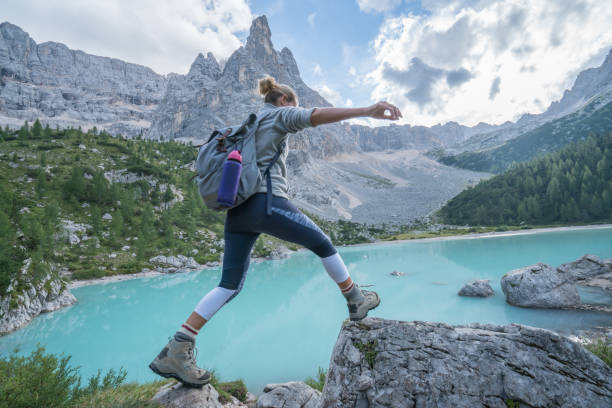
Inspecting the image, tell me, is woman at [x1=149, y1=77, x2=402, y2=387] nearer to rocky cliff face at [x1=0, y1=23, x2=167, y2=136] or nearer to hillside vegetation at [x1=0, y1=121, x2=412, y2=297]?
hillside vegetation at [x1=0, y1=121, x2=412, y2=297]

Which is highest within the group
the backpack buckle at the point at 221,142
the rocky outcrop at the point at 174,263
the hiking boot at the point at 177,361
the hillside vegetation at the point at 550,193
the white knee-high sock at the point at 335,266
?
the hillside vegetation at the point at 550,193

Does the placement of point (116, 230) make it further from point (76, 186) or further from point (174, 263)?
point (76, 186)

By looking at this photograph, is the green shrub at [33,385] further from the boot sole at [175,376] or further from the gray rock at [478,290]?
the gray rock at [478,290]

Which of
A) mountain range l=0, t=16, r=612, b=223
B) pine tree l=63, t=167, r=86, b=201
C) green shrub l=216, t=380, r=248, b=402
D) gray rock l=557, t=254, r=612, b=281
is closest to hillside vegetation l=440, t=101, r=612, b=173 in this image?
mountain range l=0, t=16, r=612, b=223

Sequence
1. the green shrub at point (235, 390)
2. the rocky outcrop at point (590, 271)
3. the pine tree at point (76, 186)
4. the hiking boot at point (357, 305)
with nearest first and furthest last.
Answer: the hiking boot at point (357, 305)
the green shrub at point (235, 390)
the rocky outcrop at point (590, 271)
the pine tree at point (76, 186)

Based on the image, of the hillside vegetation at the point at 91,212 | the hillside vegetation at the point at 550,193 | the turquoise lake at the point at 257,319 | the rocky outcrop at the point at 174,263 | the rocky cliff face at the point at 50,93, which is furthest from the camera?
the rocky cliff face at the point at 50,93

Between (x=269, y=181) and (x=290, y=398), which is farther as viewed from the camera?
(x=290, y=398)

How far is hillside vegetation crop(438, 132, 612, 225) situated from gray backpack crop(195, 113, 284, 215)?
258 ft

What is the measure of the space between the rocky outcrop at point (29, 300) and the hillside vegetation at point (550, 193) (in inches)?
3264

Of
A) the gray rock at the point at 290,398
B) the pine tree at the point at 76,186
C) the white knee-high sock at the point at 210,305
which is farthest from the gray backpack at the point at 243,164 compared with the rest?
the pine tree at the point at 76,186

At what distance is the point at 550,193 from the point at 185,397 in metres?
86.4

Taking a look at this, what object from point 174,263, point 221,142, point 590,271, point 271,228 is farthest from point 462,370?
point 174,263

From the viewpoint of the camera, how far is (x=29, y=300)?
14422 millimetres

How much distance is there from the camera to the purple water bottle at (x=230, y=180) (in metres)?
1.94
